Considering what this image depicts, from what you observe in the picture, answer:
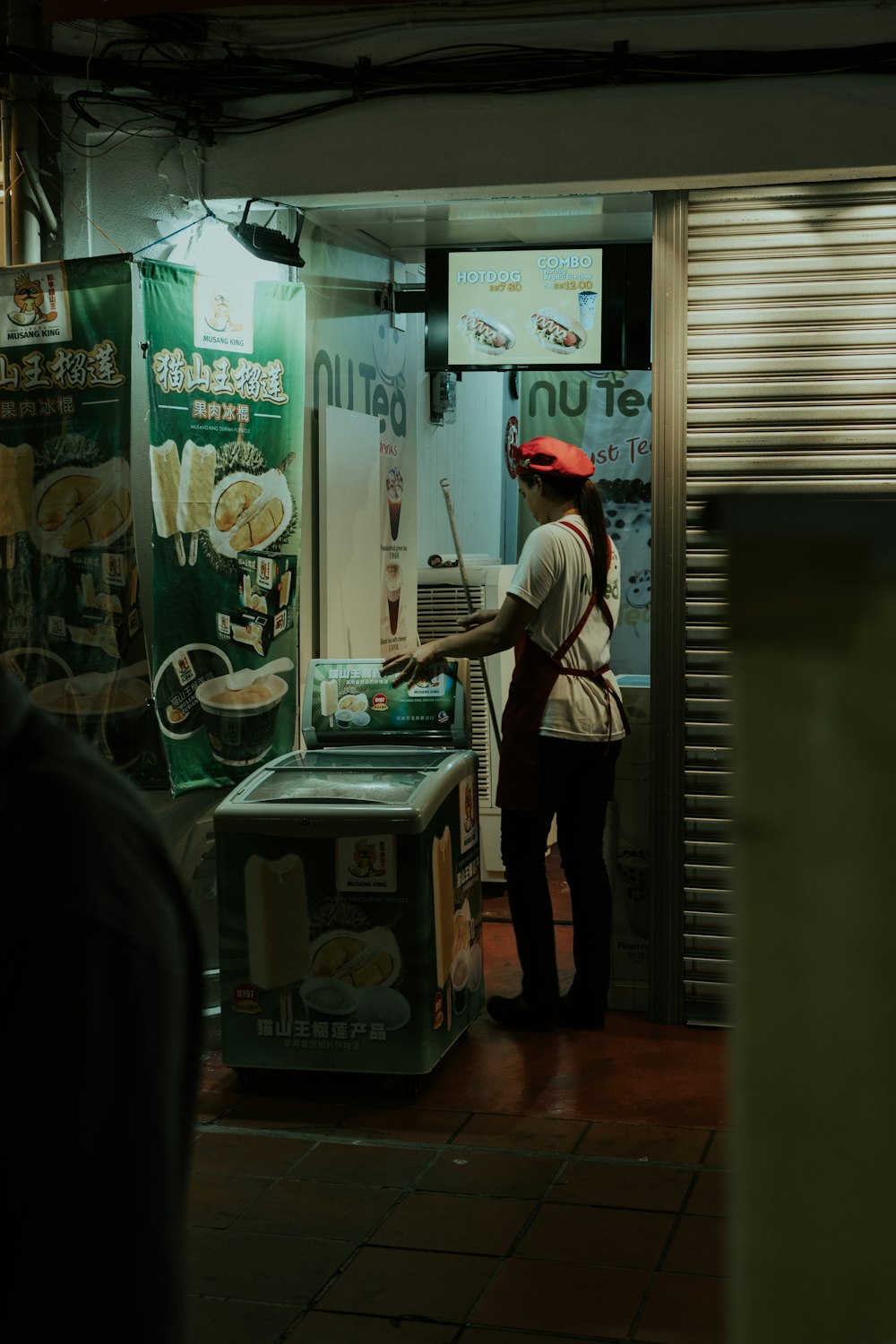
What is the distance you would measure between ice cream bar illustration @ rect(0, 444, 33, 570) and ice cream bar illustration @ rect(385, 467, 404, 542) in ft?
7.42

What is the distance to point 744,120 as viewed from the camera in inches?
217

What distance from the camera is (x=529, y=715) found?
5.77m

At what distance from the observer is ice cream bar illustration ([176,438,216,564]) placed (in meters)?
5.77

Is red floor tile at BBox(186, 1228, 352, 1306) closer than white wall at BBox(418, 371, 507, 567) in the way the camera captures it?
Yes

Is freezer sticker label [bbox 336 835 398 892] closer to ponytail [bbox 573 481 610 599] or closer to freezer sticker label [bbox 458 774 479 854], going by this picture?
freezer sticker label [bbox 458 774 479 854]

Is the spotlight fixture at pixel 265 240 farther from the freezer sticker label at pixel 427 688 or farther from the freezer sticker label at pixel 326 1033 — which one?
the freezer sticker label at pixel 326 1033

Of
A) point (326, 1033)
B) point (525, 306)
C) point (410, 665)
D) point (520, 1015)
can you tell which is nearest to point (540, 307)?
point (525, 306)

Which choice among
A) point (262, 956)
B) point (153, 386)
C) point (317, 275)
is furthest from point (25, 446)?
point (262, 956)

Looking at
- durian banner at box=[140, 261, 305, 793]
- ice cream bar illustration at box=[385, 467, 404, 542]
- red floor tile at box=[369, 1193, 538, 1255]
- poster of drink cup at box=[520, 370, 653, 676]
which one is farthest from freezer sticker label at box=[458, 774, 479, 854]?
poster of drink cup at box=[520, 370, 653, 676]

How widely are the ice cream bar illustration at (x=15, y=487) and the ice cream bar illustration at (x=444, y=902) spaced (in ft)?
6.77

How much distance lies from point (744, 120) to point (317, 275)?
2.07 m

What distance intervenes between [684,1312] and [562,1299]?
1.02 feet

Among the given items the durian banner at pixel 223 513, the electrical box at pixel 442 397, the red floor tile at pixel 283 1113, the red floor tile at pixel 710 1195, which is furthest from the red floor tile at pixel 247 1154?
the electrical box at pixel 442 397

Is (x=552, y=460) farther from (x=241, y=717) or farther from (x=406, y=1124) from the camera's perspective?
(x=406, y=1124)
